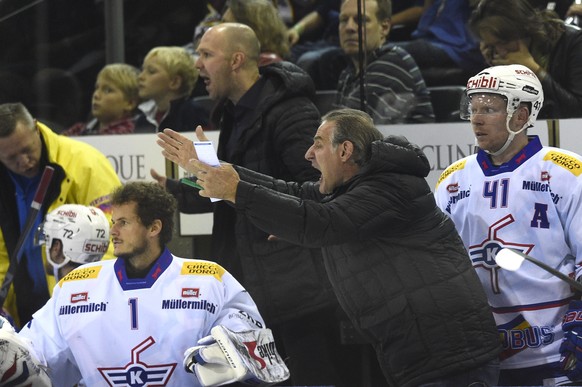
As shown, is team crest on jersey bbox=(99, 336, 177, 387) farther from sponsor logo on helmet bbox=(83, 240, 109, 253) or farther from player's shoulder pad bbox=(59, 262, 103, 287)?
sponsor logo on helmet bbox=(83, 240, 109, 253)

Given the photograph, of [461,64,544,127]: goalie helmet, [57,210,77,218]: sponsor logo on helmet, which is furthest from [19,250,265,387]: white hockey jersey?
[461,64,544,127]: goalie helmet

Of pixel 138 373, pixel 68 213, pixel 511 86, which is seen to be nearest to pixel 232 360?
pixel 138 373

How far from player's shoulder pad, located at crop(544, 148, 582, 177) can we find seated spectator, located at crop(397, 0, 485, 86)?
1198 mm


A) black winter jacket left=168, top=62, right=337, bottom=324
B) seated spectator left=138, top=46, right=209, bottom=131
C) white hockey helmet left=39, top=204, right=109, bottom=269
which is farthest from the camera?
seated spectator left=138, top=46, right=209, bottom=131

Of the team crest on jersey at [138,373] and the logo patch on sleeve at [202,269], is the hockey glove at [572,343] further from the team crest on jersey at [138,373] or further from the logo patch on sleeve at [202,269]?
the team crest on jersey at [138,373]

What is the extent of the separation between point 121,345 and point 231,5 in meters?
1.95

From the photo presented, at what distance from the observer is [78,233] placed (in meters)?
4.96

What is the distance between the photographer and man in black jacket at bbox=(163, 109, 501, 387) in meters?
3.69

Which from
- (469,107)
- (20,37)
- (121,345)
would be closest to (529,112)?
(469,107)

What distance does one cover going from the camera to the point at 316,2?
575 centimetres

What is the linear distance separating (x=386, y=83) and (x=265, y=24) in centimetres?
57

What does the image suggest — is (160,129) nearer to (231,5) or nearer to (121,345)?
(231,5)

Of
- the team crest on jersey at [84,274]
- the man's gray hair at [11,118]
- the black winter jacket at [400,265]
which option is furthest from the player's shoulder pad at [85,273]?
the man's gray hair at [11,118]

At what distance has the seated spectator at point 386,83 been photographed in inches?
212
